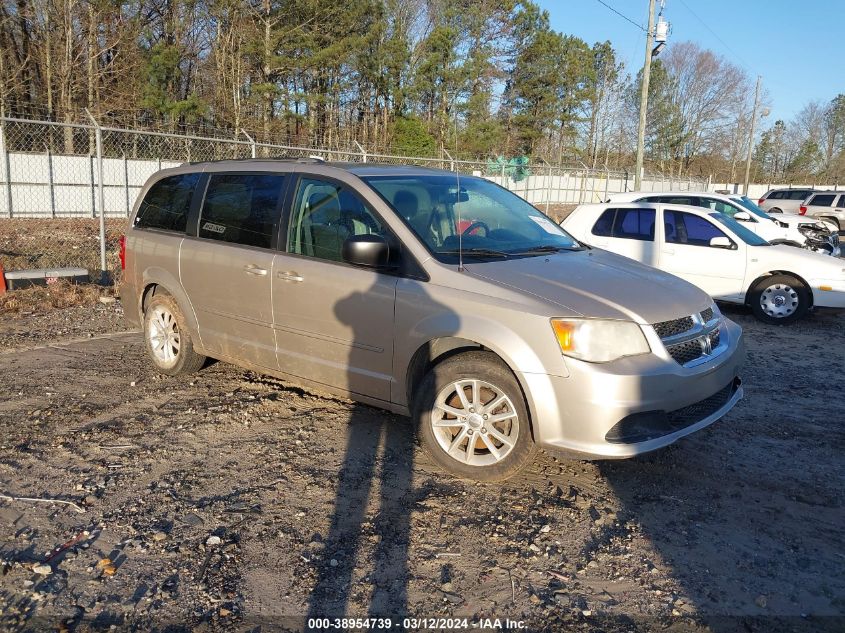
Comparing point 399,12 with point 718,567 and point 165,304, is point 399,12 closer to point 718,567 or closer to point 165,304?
point 165,304

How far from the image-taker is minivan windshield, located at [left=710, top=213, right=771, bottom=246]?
30.4 ft

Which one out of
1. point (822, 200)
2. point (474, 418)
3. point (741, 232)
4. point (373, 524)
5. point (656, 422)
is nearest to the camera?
point (373, 524)

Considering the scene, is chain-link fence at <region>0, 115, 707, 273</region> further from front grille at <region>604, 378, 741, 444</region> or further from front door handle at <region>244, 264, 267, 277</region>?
front grille at <region>604, 378, 741, 444</region>

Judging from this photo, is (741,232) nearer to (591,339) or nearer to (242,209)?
(591,339)

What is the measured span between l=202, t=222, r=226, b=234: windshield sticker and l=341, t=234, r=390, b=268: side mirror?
155 centimetres

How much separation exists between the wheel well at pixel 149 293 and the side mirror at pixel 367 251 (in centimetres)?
246

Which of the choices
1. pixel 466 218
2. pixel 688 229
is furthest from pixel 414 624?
pixel 688 229

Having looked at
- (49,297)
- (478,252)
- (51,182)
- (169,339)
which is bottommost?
(49,297)

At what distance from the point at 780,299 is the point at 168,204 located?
7.71m

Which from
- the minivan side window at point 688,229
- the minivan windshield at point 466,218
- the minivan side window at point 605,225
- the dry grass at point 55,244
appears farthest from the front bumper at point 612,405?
the dry grass at point 55,244

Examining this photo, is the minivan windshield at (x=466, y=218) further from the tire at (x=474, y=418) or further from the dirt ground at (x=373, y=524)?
the dirt ground at (x=373, y=524)

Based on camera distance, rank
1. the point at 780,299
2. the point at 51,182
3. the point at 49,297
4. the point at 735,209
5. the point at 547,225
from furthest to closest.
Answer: the point at 51,182 → the point at 735,209 → the point at 780,299 → the point at 49,297 → the point at 547,225

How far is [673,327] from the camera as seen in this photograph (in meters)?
3.87

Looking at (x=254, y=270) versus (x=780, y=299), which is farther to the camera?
(x=780, y=299)
